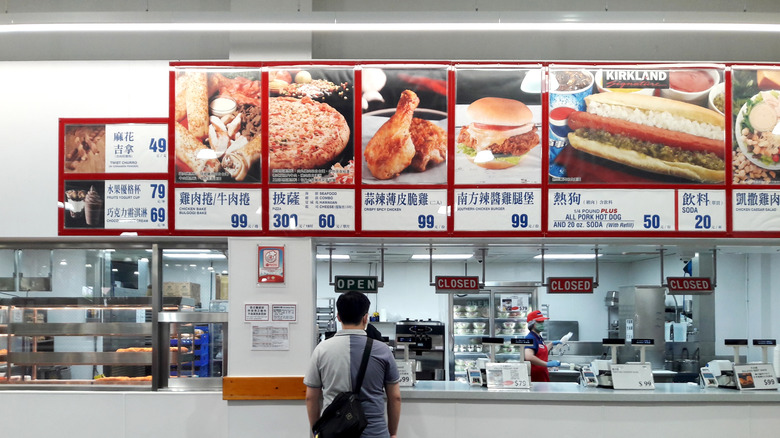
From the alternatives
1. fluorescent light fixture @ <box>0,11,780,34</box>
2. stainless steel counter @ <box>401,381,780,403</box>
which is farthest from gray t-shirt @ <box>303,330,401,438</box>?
fluorescent light fixture @ <box>0,11,780,34</box>

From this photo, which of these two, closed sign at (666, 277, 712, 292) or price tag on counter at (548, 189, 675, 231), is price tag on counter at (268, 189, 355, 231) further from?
closed sign at (666, 277, 712, 292)

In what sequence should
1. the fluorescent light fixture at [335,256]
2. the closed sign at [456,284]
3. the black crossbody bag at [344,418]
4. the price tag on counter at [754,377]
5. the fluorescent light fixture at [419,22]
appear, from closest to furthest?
1. the black crossbody bag at [344,418]
2. the fluorescent light fixture at [419,22]
3. the price tag on counter at [754,377]
4. the closed sign at [456,284]
5. the fluorescent light fixture at [335,256]

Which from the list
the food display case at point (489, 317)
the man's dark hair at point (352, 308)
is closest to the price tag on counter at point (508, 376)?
the man's dark hair at point (352, 308)

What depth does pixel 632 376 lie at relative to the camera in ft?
20.1

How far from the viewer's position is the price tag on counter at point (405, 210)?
5781mm

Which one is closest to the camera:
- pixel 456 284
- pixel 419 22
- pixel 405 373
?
pixel 419 22

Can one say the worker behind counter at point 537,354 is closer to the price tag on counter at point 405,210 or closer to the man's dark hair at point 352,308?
the price tag on counter at point 405,210

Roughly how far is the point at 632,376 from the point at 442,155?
103 inches

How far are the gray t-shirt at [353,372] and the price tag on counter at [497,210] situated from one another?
2.01 meters

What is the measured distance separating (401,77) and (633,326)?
7.72 metres

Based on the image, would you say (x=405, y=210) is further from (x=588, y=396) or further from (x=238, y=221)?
(x=588, y=396)

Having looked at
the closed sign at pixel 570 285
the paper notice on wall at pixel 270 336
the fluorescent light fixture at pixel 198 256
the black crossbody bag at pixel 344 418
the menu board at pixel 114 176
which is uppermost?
the menu board at pixel 114 176

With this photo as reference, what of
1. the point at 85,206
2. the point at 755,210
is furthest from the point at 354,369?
the point at 755,210

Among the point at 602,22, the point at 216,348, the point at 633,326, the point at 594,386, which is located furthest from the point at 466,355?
the point at 602,22
